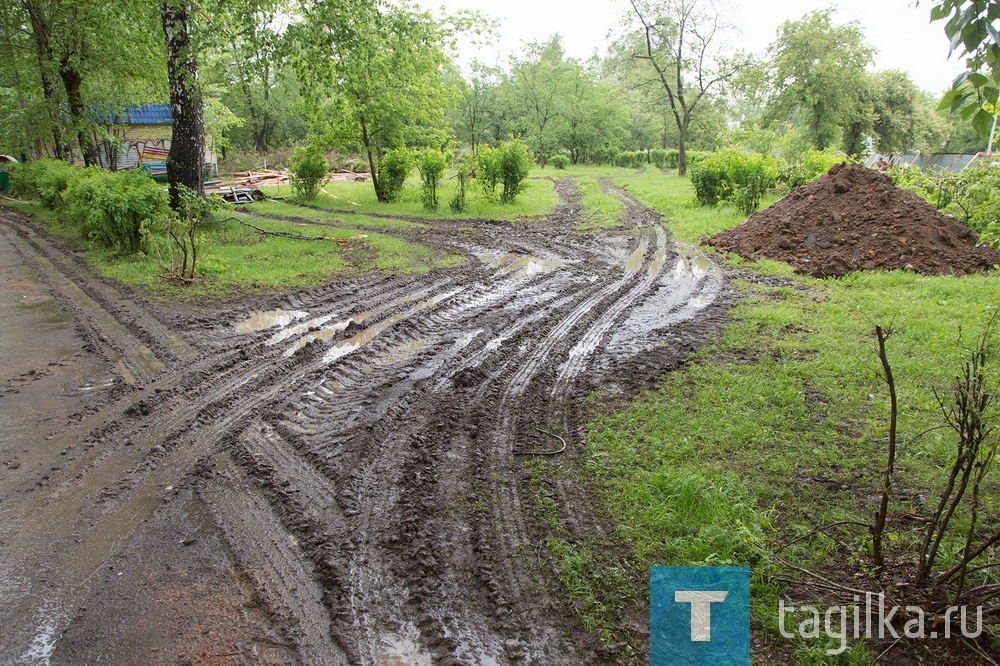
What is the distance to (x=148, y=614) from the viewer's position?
3.18 meters

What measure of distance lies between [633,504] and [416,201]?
16967mm

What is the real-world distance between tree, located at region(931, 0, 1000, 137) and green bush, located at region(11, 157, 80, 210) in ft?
63.2

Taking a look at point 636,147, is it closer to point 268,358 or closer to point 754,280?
point 754,280

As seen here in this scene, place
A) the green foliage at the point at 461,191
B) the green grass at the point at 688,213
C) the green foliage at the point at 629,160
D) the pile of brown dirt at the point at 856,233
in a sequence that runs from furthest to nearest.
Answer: the green foliage at the point at 629,160
the green foliage at the point at 461,191
the green grass at the point at 688,213
the pile of brown dirt at the point at 856,233

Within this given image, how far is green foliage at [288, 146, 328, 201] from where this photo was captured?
1925 centimetres

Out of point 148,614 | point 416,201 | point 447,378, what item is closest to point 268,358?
point 447,378

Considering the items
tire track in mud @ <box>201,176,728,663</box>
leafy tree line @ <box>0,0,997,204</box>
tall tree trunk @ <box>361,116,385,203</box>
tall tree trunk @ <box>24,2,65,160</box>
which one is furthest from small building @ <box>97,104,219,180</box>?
tire track in mud @ <box>201,176,728,663</box>

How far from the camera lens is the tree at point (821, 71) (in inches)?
1131

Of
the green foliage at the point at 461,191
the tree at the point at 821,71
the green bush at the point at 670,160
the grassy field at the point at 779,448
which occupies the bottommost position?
the grassy field at the point at 779,448

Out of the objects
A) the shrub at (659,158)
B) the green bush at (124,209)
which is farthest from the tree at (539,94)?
the green bush at (124,209)

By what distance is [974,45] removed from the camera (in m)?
2.05

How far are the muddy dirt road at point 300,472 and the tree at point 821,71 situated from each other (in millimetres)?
27278

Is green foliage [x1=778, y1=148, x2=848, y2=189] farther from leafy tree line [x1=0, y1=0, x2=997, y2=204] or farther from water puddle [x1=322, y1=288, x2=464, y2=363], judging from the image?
water puddle [x1=322, y1=288, x2=464, y2=363]

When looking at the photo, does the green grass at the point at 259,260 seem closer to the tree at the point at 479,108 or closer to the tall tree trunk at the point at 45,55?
the tall tree trunk at the point at 45,55
